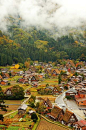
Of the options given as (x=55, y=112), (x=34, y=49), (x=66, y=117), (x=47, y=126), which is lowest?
(x=47, y=126)

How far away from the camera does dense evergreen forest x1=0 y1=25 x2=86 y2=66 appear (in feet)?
321

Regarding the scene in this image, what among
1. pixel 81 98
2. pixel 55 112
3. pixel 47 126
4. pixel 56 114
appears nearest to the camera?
pixel 47 126

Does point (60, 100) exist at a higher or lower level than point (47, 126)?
higher

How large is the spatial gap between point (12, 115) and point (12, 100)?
429 inches

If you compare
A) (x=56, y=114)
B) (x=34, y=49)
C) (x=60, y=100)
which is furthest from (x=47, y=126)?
(x=34, y=49)

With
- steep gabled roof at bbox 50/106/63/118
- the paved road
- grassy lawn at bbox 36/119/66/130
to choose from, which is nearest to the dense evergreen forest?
the paved road

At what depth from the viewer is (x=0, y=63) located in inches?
3410

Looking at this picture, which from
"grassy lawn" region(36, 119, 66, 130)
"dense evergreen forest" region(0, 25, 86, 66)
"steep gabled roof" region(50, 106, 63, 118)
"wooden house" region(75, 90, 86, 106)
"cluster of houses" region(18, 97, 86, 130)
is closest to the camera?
"grassy lawn" region(36, 119, 66, 130)

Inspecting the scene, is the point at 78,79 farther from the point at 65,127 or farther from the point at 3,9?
the point at 3,9

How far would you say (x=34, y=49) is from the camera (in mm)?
122688

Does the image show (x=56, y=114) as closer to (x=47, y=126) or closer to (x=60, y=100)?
(x=47, y=126)

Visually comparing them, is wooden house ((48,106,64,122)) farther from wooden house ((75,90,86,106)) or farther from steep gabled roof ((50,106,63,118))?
wooden house ((75,90,86,106))

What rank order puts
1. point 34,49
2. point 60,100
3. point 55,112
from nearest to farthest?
1. point 55,112
2. point 60,100
3. point 34,49

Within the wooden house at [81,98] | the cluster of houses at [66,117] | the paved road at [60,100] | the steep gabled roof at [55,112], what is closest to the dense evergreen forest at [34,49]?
the paved road at [60,100]
